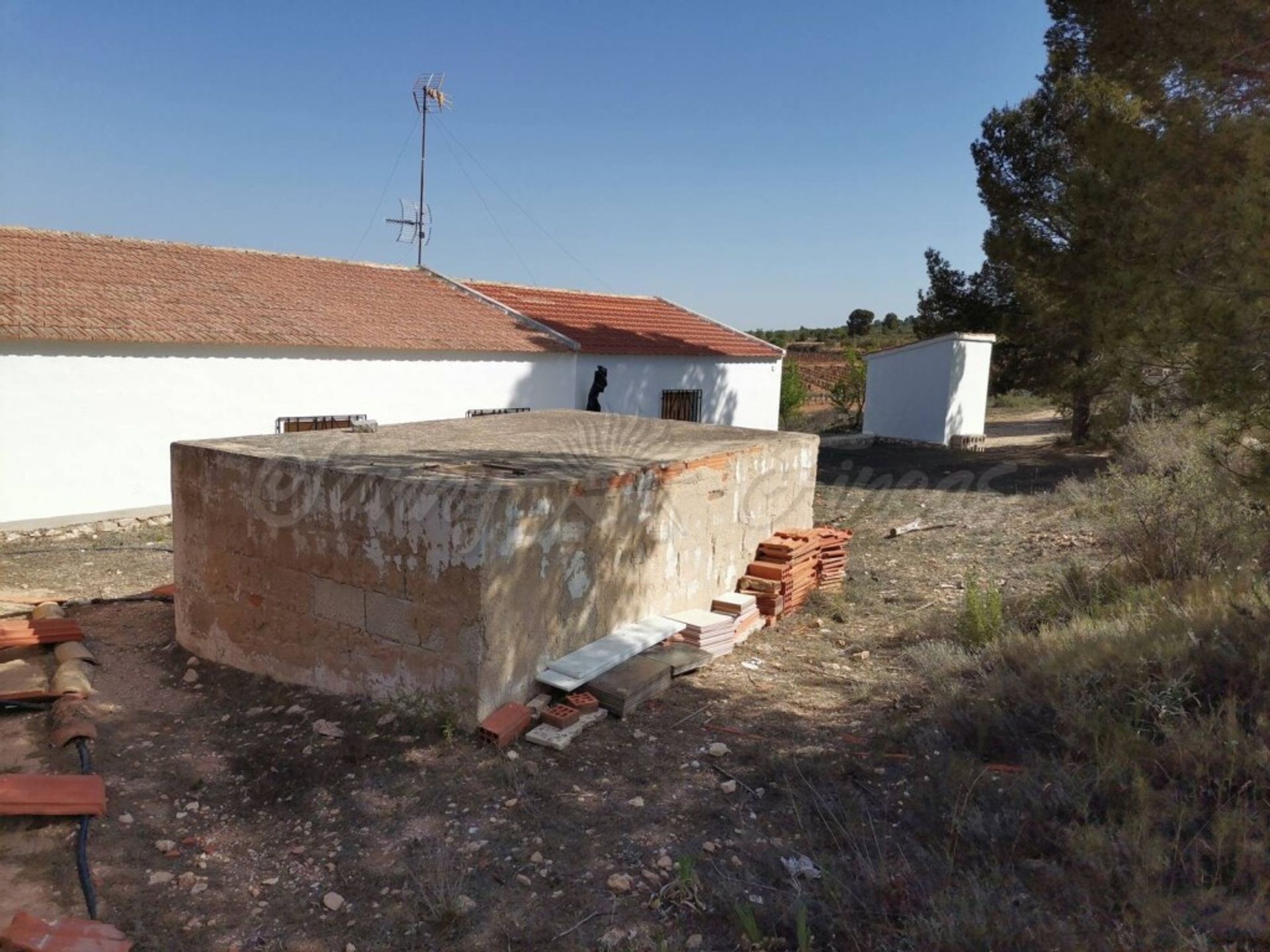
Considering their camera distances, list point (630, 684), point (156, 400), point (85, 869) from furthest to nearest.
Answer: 1. point (156, 400)
2. point (630, 684)
3. point (85, 869)

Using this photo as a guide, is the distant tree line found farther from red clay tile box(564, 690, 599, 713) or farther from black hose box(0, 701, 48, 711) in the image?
black hose box(0, 701, 48, 711)

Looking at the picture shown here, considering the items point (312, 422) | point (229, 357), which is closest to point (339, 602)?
point (229, 357)

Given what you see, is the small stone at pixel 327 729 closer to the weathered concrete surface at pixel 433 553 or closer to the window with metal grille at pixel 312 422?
the weathered concrete surface at pixel 433 553

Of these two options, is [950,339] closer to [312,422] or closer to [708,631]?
[312,422]

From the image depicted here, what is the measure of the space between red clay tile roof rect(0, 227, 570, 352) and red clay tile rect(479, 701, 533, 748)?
920 centimetres

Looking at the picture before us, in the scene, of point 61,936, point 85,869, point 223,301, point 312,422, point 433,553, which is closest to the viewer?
point 61,936

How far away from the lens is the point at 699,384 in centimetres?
1984

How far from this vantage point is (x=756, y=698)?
545cm

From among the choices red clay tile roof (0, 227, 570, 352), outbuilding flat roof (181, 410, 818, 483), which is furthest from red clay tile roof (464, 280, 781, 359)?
outbuilding flat roof (181, 410, 818, 483)

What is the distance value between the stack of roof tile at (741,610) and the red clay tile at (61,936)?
4.60 metres

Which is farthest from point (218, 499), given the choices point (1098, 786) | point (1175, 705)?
point (1175, 705)

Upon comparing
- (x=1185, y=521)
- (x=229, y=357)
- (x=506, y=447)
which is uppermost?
(x=229, y=357)

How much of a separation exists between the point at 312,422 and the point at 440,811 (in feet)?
34.3

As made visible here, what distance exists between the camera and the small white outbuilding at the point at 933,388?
20.1 metres
